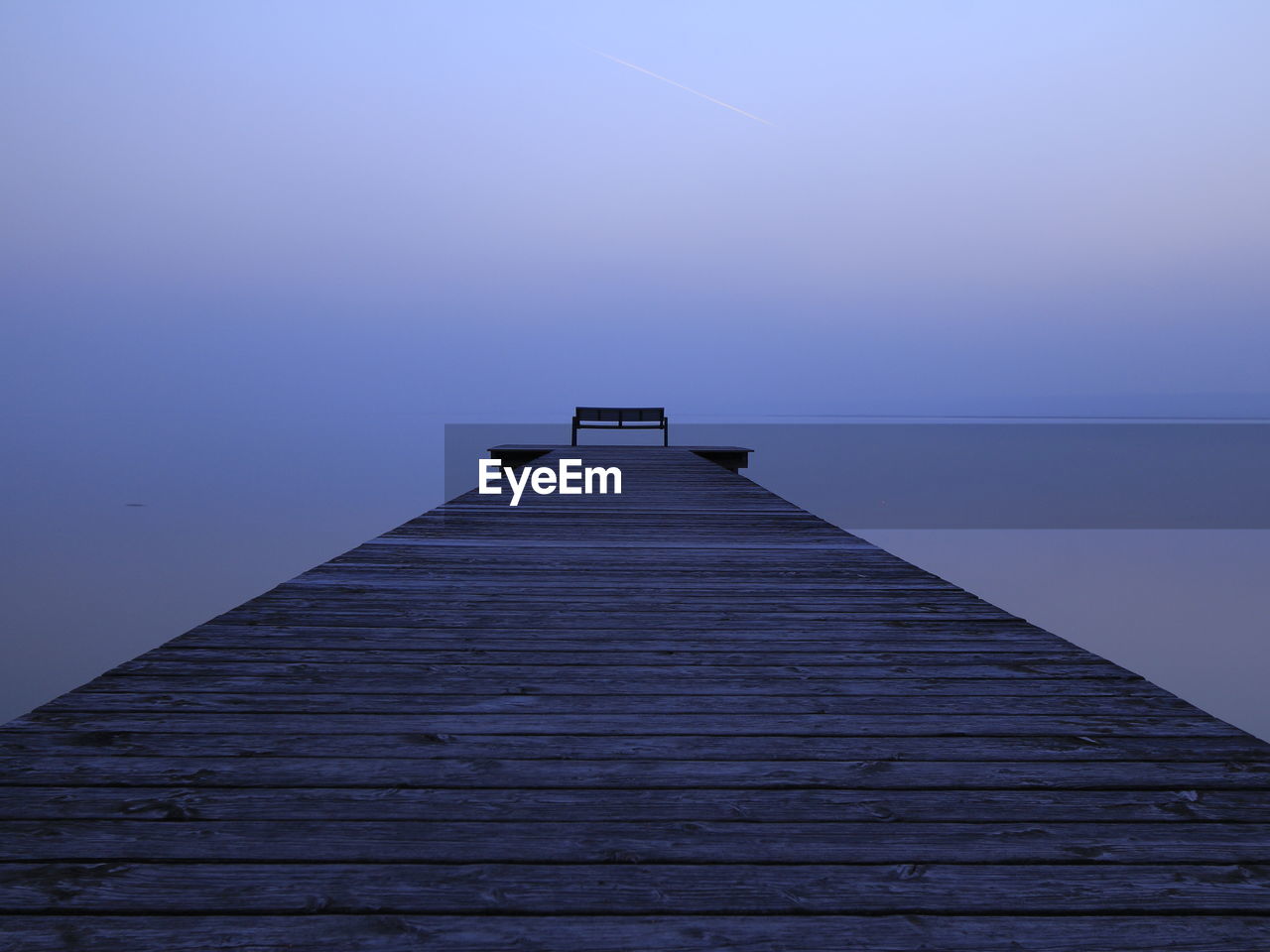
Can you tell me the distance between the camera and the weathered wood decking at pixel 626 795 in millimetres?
1295

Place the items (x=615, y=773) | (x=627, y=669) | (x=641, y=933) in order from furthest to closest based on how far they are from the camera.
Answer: (x=627, y=669) → (x=615, y=773) → (x=641, y=933)

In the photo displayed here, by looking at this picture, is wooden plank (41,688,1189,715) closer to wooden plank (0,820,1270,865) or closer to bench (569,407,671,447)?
wooden plank (0,820,1270,865)

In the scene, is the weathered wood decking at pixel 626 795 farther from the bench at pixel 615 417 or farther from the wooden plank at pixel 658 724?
the bench at pixel 615 417

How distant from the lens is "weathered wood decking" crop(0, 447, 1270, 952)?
51.0 inches

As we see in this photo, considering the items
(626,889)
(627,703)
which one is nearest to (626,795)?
(626,889)

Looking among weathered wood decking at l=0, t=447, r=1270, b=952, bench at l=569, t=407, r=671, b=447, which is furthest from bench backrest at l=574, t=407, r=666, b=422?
weathered wood decking at l=0, t=447, r=1270, b=952

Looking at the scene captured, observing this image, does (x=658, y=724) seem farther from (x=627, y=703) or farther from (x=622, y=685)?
(x=622, y=685)

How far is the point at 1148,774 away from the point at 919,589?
1917 millimetres

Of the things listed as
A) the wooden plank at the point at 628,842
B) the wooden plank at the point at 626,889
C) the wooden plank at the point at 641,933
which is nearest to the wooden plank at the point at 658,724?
the wooden plank at the point at 628,842

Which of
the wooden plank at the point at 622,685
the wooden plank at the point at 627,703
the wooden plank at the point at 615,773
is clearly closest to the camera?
the wooden plank at the point at 615,773

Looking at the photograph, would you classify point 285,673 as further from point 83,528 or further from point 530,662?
point 83,528

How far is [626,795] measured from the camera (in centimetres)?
169

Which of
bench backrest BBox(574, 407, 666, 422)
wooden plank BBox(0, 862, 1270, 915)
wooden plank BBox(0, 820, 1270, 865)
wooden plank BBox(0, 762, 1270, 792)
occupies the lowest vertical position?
wooden plank BBox(0, 862, 1270, 915)

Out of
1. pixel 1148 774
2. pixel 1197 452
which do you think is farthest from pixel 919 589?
pixel 1197 452
